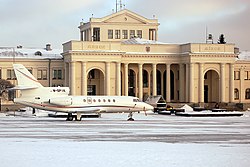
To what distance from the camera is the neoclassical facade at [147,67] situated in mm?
100438

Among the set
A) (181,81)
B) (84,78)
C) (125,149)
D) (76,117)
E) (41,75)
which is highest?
(41,75)

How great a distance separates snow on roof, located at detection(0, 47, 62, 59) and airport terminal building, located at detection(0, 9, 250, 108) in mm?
473

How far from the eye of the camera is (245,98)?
11344 centimetres

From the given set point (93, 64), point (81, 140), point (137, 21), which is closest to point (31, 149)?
point (81, 140)

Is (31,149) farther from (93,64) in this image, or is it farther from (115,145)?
(93,64)

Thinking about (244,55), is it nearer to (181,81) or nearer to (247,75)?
(247,75)

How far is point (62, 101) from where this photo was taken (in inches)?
2454

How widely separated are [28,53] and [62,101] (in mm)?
49286

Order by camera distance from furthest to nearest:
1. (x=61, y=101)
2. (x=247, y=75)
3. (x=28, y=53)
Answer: (x=247, y=75) → (x=28, y=53) → (x=61, y=101)

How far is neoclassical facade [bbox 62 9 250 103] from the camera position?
100438mm

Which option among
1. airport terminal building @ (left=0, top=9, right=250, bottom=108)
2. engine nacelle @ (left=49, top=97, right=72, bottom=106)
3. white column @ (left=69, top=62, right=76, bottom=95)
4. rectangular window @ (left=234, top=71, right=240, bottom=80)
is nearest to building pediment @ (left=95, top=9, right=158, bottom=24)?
airport terminal building @ (left=0, top=9, right=250, bottom=108)

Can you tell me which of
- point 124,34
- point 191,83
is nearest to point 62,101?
point 191,83

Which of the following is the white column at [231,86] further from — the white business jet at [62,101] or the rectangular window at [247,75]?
the white business jet at [62,101]

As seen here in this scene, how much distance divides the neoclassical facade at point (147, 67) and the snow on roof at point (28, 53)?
622 centimetres
